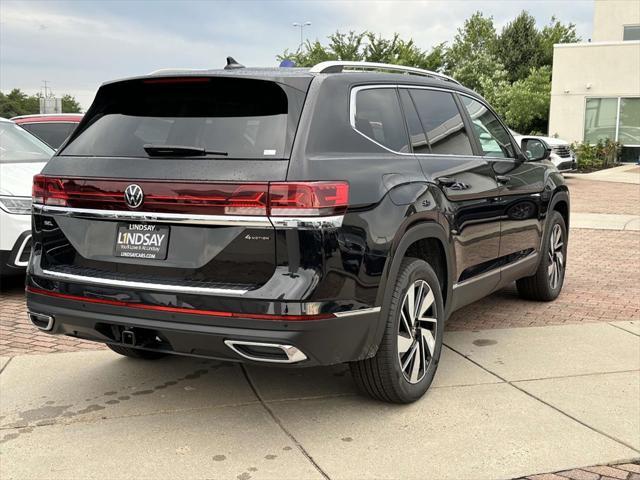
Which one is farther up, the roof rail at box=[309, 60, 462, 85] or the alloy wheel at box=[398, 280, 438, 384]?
the roof rail at box=[309, 60, 462, 85]

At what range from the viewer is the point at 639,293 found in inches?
287

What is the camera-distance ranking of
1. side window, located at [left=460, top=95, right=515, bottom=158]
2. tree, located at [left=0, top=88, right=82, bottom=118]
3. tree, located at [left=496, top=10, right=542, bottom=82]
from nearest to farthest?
side window, located at [left=460, top=95, right=515, bottom=158]
tree, located at [left=496, top=10, right=542, bottom=82]
tree, located at [left=0, top=88, right=82, bottom=118]

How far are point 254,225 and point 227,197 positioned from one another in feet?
0.60

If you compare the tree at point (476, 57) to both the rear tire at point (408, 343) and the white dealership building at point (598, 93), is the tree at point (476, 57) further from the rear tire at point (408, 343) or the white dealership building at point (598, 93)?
the rear tire at point (408, 343)

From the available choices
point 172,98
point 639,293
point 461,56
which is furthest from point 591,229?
point 461,56

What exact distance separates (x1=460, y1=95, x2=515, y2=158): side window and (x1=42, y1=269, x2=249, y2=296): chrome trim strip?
8.57 feet

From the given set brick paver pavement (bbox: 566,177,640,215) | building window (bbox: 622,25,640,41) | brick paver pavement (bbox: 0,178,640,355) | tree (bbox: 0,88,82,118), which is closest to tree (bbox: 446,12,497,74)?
building window (bbox: 622,25,640,41)

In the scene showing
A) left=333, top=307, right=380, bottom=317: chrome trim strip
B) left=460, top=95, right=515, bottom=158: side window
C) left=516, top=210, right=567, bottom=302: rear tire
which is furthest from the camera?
left=516, top=210, right=567, bottom=302: rear tire

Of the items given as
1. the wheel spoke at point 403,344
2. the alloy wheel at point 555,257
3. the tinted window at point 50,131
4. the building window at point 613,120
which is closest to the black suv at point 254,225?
the wheel spoke at point 403,344

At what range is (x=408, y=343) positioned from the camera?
4.15 metres

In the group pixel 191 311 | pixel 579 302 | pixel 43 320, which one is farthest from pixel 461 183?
pixel 579 302

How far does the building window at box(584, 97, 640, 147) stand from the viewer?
27375 millimetres

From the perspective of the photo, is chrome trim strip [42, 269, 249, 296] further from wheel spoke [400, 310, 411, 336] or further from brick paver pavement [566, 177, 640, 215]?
brick paver pavement [566, 177, 640, 215]

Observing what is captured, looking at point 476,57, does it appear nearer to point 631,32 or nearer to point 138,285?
point 631,32
